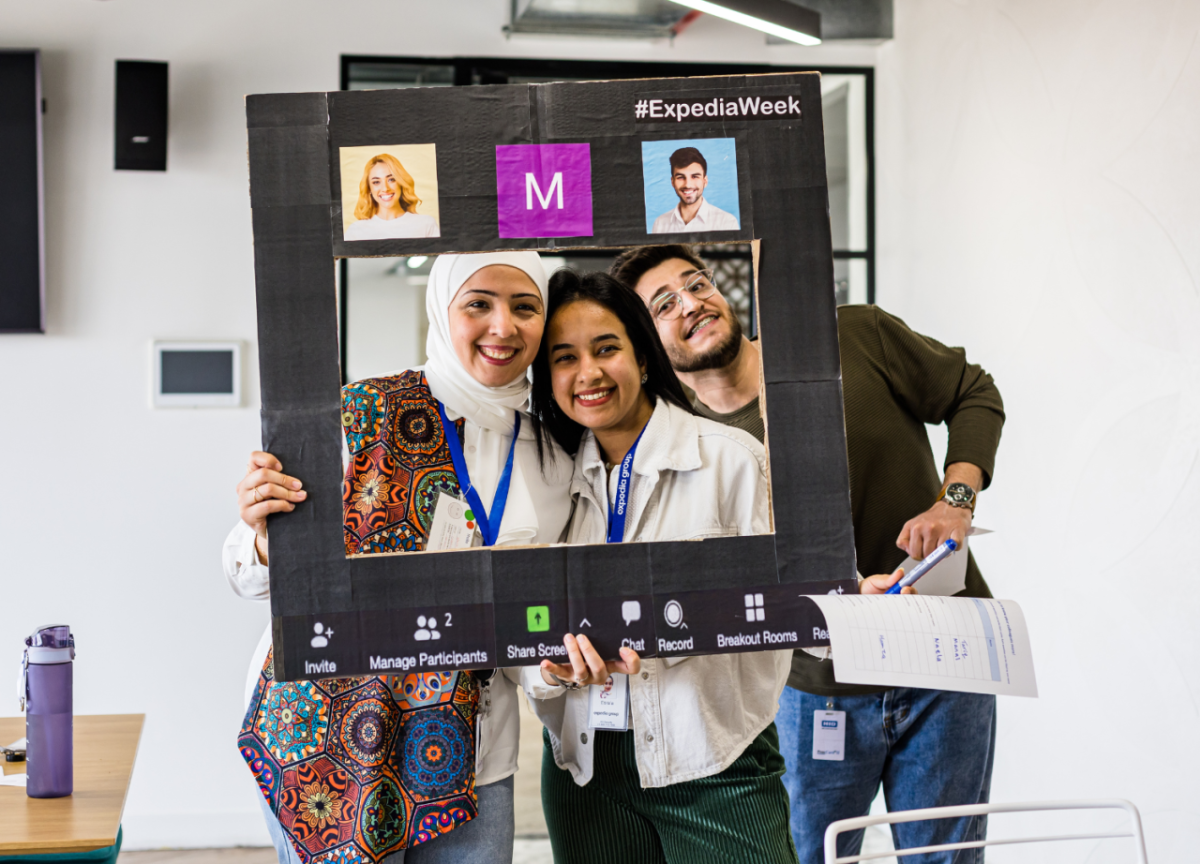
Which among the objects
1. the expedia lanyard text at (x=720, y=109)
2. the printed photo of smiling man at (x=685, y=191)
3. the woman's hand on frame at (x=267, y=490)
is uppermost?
the expedia lanyard text at (x=720, y=109)

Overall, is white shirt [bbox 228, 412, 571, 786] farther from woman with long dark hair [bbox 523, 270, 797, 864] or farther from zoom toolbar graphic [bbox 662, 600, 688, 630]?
zoom toolbar graphic [bbox 662, 600, 688, 630]

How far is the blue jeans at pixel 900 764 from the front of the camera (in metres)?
1.96

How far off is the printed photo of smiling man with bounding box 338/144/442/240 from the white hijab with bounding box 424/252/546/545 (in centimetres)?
8

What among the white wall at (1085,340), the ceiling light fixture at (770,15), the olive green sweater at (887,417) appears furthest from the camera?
the ceiling light fixture at (770,15)

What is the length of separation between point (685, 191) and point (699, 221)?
5 cm

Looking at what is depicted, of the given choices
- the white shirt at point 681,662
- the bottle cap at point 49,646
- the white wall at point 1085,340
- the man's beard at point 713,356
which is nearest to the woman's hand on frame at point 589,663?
the white shirt at point 681,662

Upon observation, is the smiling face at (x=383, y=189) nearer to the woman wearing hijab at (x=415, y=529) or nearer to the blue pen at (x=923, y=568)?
the woman wearing hijab at (x=415, y=529)

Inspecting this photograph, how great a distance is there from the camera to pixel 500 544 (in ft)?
4.49

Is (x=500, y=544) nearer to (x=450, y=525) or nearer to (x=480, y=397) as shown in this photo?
(x=450, y=525)

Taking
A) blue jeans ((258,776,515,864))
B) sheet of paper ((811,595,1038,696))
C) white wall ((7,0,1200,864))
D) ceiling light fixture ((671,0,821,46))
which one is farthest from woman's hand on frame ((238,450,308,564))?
white wall ((7,0,1200,864))

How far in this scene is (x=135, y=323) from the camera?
3596 mm

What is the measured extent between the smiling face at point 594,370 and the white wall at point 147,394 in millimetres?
2560

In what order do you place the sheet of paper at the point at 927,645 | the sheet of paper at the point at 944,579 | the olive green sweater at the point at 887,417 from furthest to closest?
the olive green sweater at the point at 887,417 → the sheet of paper at the point at 944,579 → the sheet of paper at the point at 927,645

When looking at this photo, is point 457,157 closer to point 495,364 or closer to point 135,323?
point 495,364
